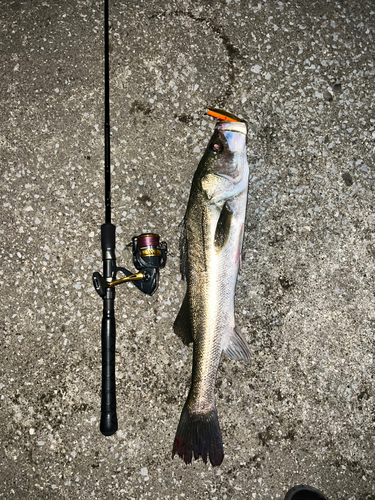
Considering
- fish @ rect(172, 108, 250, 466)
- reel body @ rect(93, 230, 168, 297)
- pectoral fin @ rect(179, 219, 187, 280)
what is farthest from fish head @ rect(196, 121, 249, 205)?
reel body @ rect(93, 230, 168, 297)

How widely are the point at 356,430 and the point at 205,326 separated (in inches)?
49.3

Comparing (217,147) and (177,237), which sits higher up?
(217,147)

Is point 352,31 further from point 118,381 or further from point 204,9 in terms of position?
point 118,381

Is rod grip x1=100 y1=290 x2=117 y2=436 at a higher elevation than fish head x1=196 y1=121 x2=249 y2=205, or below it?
below

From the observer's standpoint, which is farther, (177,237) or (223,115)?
(177,237)

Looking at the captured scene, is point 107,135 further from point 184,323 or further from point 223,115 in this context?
point 184,323

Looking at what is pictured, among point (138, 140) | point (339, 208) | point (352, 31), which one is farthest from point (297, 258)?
point (352, 31)

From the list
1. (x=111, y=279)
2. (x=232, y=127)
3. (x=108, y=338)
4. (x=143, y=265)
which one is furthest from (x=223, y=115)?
(x=108, y=338)

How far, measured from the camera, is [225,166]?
2195 millimetres

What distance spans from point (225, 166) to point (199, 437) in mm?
1628

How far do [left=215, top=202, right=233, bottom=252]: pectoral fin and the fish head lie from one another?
0.07 m

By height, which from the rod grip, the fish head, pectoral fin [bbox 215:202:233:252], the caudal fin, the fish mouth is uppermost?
the fish mouth

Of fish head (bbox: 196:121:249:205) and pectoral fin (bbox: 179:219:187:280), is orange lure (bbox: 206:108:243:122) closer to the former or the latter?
fish head (bbox: 196:121:249:205)

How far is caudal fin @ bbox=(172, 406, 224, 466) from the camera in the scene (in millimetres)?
2240
